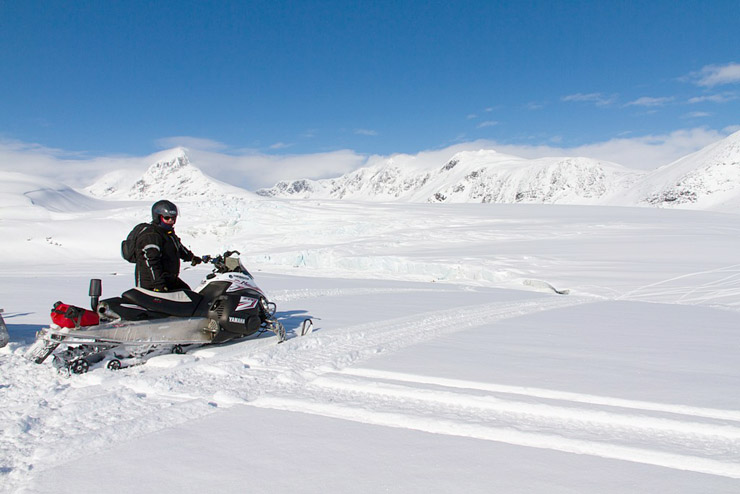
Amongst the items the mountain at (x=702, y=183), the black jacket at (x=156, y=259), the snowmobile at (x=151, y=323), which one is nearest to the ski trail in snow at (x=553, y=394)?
the snowmobile at (x=151, y=323)

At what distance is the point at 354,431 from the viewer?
119 inches

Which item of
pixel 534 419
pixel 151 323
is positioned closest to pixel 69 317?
pixel 151 323

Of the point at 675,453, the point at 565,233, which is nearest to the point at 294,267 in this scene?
the point at 565,233

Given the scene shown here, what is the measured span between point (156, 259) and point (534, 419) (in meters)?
3.57

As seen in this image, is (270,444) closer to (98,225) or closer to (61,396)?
(61,396)

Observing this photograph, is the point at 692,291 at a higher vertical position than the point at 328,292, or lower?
higher

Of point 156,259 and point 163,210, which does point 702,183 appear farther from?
point 156,259

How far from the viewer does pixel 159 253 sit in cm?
484

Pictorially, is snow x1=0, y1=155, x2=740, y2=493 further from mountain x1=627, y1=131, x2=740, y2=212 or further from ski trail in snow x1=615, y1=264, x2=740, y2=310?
mountain x1=627, y1=131, x2=740, y2=212

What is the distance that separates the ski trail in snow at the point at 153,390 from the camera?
283 cm

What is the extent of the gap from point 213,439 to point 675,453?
2.53 metres

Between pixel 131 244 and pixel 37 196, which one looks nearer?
pixel 131 244

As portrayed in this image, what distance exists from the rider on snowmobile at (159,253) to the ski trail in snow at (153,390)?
2.39 ft

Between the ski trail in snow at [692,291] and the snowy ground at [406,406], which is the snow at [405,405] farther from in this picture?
the ski trail in snow at [692,291]
